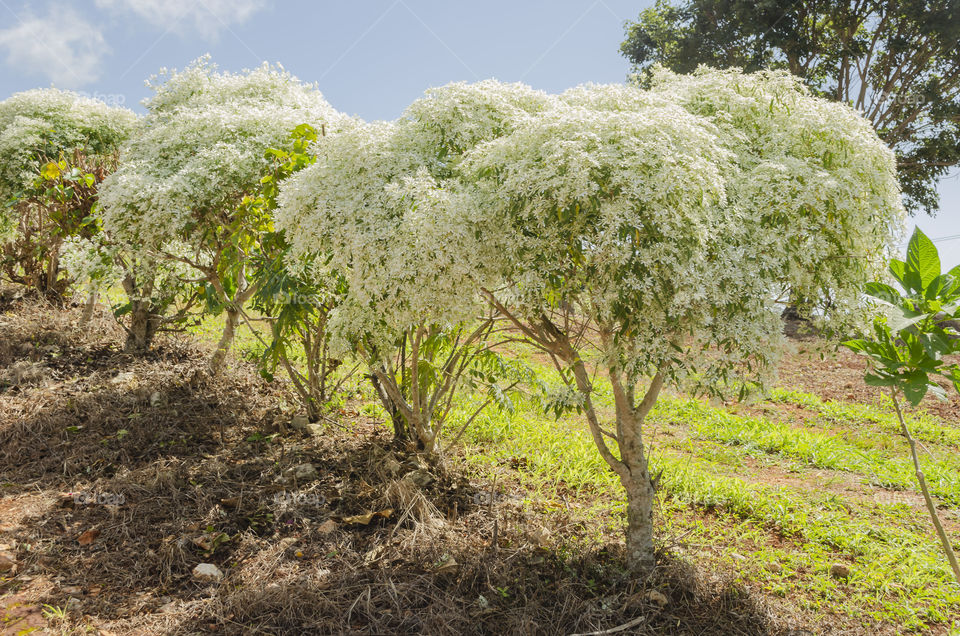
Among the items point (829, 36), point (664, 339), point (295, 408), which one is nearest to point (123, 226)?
point (295, 408)

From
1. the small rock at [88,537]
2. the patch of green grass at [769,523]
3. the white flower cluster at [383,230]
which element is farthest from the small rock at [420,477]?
Answer: the small rock at [88,537]

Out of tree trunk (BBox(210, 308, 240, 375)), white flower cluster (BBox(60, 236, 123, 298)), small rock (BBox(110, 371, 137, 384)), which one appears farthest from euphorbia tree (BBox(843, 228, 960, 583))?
small rock (BBox(110, 371, 137, 384))

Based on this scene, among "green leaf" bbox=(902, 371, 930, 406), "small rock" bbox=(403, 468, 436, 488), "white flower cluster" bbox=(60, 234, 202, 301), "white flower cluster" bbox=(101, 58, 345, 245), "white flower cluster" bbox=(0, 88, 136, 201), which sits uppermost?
"white flower cluster" bbox=(0, 88, 136, 201)

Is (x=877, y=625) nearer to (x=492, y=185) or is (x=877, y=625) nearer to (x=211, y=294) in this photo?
(x=492, y=185)

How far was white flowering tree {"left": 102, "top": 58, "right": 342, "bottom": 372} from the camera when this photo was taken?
16.0ft

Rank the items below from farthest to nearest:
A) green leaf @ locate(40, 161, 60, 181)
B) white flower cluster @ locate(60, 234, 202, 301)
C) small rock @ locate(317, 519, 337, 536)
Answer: green leaf @ locate(40, 161, 60, 181), white flower cluster @ locate(60, 234, 202, 301), small rock @ locate(317, 519, 337, 536)

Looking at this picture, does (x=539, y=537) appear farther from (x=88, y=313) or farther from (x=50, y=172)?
(x=88, y=313)

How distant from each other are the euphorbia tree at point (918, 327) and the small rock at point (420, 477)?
286 centimetres

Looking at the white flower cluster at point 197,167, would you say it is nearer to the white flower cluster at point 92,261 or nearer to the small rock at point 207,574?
the white flower cluster at point 92,261

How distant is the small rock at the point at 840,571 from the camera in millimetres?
3900

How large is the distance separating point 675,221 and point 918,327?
1.04 metres

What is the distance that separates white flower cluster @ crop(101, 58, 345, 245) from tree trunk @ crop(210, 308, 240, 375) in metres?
0.83

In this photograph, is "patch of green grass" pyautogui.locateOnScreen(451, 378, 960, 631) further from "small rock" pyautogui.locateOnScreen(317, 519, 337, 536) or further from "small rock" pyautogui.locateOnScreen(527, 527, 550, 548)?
"small rock" pyautogui.locateOnScreen(317, 519, 337, 536)

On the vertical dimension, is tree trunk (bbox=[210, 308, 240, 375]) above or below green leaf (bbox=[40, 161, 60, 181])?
below
